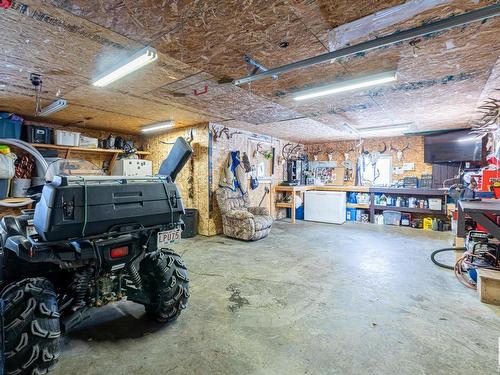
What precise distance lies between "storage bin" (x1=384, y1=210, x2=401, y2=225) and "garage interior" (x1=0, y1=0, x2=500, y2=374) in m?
1.37

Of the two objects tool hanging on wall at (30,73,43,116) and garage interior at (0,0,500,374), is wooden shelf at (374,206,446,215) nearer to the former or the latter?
garage interior at (0,0,500,374)

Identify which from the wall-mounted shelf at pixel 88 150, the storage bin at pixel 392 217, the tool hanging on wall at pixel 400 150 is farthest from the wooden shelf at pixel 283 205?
the wall-mounted shelf at pixel 88 150

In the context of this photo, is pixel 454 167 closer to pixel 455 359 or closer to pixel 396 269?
pixel 396 269

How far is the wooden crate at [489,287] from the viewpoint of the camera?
252cm

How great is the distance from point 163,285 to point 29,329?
835 mm

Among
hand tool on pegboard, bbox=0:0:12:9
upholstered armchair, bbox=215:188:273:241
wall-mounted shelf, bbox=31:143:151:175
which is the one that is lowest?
upholstered armchair, bbox=215:188:273:241

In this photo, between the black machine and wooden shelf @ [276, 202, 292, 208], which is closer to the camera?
the black machine

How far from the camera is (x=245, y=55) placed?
88.4 inches

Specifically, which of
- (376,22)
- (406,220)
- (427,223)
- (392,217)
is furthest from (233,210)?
(427,223)

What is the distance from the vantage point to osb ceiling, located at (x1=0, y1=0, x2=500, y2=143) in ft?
5.41

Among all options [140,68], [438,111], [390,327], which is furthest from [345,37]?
[438,111]

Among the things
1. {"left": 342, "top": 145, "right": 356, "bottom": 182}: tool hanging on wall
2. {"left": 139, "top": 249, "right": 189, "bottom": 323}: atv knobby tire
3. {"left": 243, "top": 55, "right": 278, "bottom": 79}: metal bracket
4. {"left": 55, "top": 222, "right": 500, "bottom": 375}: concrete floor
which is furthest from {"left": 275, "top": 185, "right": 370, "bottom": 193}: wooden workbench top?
{"left": 139, "top": 249, "right": 189, "bottom": 323}: atv knobby tire

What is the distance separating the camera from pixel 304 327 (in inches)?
84.3

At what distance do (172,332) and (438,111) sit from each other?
5010 millimetres
